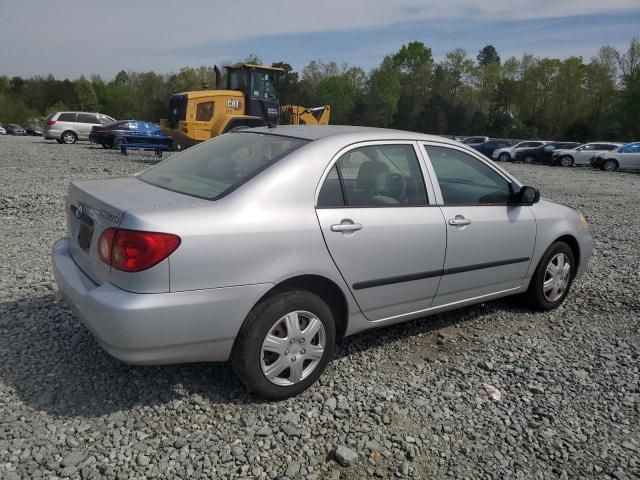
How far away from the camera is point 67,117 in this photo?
95.7 feet

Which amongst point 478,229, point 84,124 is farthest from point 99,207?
point 84,124

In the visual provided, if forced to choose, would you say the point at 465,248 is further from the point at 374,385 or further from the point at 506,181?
the point at 374,385

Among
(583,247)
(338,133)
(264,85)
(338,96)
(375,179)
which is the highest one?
(338,96)

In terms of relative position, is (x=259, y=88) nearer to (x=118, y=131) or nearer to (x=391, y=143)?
(x=118, y=131)

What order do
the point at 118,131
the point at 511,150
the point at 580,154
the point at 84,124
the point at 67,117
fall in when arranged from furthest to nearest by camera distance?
the point at 511,150, the point at 580,154, the point at 84,124, the point at 67,117, the point at 118,131

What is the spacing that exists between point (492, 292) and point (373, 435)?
6.29 ft

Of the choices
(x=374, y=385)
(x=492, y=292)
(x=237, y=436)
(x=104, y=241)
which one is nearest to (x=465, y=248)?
(x=492, y=292)

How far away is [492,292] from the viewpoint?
440cm

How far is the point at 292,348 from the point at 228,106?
51.9ft

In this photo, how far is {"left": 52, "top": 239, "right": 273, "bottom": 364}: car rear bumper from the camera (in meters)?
2.71

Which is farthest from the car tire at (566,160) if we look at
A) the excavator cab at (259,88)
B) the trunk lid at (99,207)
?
the trunk lid at (99,207)

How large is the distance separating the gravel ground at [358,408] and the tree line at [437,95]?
57215 millimetres

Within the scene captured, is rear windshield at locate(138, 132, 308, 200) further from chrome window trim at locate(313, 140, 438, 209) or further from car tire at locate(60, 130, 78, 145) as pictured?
car tire at locate(60, 130, 78, 145)

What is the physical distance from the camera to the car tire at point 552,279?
4766 mm
